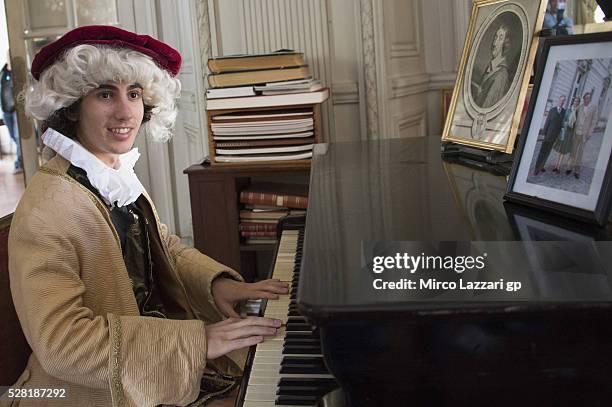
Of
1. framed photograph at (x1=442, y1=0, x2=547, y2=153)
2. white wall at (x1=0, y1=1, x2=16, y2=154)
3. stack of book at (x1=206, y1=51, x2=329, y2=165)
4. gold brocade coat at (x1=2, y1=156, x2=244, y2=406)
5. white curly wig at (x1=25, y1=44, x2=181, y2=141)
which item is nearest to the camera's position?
gold brocade coat at (x1=2, y1=156, x2=244, y2=406)

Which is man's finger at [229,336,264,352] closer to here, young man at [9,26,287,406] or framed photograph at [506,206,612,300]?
young man at [9,26,287,406]

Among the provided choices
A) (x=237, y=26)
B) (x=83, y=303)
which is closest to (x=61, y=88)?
(x=83, y=303)

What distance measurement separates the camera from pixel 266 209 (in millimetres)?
2920

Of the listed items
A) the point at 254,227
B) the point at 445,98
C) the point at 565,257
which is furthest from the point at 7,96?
the point at 565,257

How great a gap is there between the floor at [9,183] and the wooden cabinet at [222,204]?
213cm

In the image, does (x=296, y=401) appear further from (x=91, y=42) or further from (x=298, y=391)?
(x=91, y=42)

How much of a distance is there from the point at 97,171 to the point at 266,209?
1.32 metres

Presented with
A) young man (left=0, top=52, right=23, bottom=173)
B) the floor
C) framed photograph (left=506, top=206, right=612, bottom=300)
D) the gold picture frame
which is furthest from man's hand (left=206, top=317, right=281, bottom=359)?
the floor

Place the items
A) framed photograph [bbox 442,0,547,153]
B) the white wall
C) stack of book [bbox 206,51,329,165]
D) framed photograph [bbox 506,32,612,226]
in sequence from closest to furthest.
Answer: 1. framed photograph [bbox 506,32,612,226]
2. framed photograph [bbox 442,0,547,153]
3. stack of book [bbox 206,51,329,165]
4. the white wall

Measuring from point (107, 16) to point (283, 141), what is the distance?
60.7 inches

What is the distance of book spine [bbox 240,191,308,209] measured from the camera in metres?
2.86

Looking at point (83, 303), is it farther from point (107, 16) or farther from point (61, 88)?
point (107, 16)

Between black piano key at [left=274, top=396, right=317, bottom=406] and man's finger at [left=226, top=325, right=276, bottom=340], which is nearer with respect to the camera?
black piano key at [left=274, top=396, right=317, bottom=406]

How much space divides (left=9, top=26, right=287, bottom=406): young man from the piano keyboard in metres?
0.05
